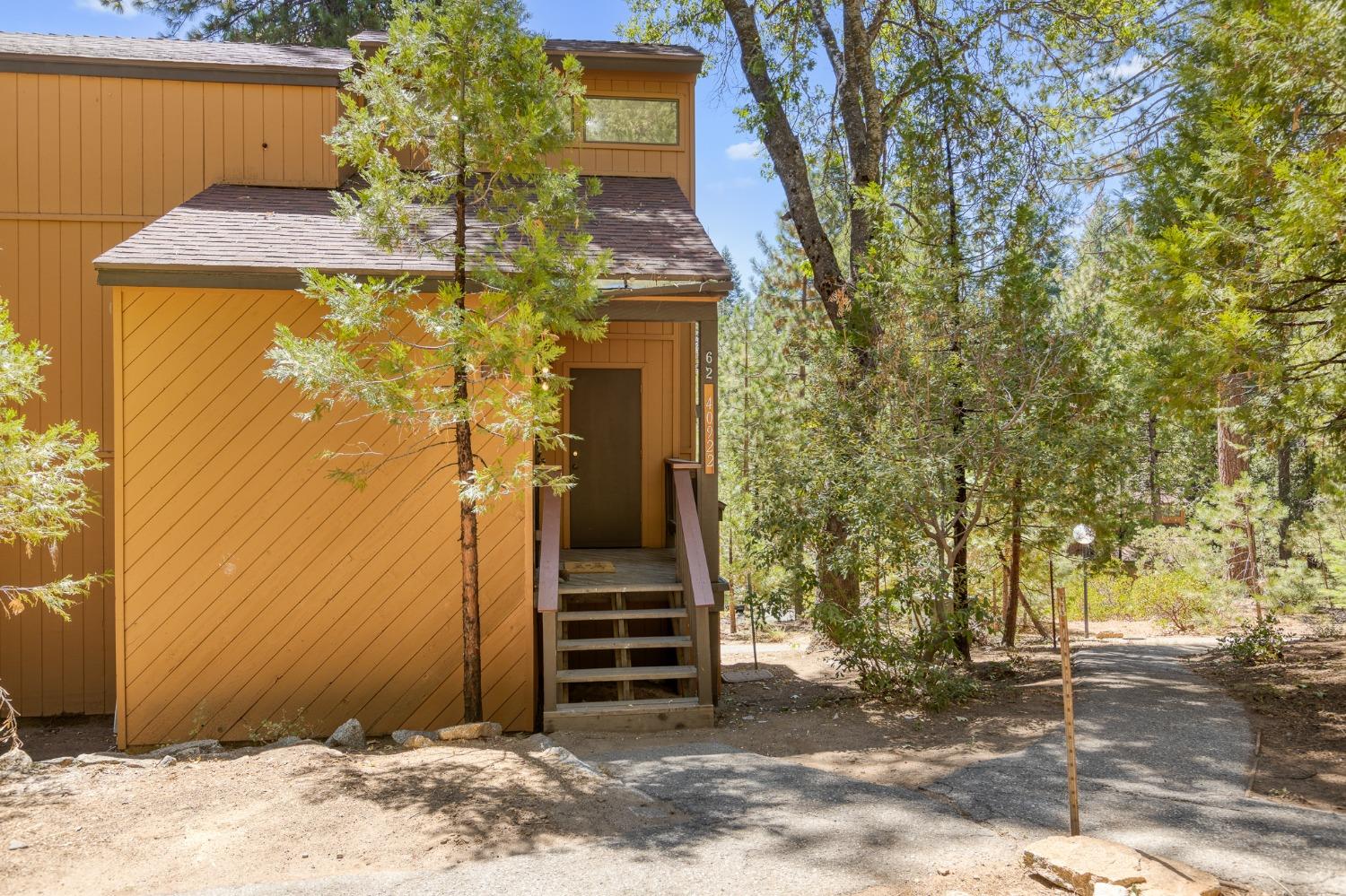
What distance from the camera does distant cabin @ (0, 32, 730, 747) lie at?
24.1 feet

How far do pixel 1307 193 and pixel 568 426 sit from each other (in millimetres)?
7223

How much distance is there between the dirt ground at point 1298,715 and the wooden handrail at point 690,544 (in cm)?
390

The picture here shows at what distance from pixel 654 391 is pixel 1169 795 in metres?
6.81

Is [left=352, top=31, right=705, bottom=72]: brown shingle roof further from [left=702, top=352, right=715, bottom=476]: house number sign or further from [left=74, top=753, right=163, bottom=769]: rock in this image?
[left=74, top=753, right=163, bottom=769]: rock

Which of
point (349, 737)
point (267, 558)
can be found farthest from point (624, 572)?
point (267, 558)

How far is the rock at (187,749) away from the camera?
661 cm

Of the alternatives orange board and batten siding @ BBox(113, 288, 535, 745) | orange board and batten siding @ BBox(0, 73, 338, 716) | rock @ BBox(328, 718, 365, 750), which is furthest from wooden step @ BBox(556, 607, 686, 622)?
orange board and batten siding @ BBox(0, 73, 338, 716)

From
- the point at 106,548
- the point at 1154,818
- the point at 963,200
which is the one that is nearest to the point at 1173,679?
the point at 1154,818

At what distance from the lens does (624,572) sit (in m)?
8.95

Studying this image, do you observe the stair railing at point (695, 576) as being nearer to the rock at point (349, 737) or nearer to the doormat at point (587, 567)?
the doormat at point (587, 567)

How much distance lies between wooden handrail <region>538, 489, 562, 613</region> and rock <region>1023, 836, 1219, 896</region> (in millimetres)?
4144

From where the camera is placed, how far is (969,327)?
8.42 m

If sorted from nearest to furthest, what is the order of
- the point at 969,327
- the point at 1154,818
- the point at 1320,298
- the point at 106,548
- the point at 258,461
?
the point at 1154,818 < the point at 1320,298 < the point at 258,461 < the point at 969,327 < the point at 106,548

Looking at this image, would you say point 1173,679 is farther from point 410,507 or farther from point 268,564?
point 268,564
